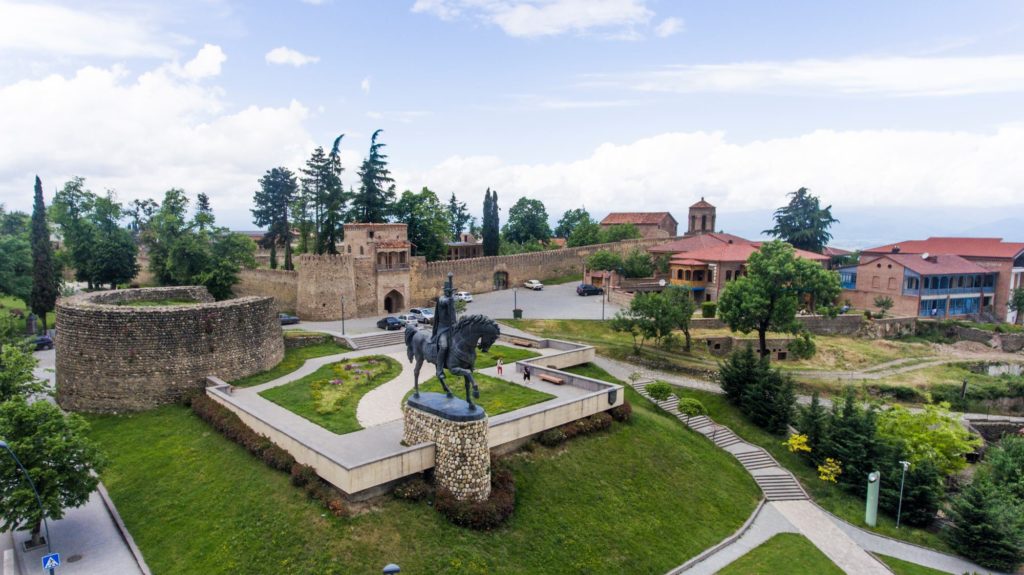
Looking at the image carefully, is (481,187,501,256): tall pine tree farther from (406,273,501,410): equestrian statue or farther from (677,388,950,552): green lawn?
(406,273,501,410): equestrian statue

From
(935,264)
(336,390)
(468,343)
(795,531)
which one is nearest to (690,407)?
(795,531)

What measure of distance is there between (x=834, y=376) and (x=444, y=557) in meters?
30.3

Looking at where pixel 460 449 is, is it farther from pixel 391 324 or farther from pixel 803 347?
pixel 803 347

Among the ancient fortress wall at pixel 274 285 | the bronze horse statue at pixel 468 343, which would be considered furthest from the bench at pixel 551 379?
the ancient fortress wall at pixel 274 285

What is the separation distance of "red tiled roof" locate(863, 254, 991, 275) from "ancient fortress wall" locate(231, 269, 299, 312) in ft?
161

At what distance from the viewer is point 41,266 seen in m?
38.0

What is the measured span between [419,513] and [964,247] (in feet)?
211

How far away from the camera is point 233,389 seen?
24.8m

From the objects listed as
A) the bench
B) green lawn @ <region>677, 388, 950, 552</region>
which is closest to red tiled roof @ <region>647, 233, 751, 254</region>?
green lawn @ <region>677, 388, 950, 552</region>

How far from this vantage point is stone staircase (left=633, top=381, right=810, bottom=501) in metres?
24.6

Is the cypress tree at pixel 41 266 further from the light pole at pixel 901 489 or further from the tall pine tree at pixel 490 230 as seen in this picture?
the light pole at pixel 901 489

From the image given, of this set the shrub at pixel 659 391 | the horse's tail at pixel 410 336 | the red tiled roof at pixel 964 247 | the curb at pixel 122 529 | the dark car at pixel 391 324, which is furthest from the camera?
the red tiled roof at pixel 964 247

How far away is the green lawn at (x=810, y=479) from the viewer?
2256 cm

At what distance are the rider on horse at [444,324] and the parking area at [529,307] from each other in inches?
747
